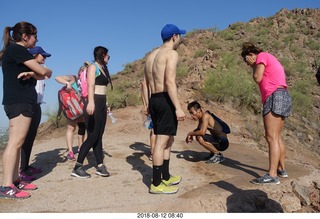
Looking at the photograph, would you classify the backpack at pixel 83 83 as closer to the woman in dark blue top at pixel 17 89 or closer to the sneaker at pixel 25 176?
the woman in dark blue top at pixel 17 89

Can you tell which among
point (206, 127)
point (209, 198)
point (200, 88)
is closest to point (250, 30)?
point (200, 88)

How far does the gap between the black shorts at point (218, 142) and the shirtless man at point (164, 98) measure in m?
1.97

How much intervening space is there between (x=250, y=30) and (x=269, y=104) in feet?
92.6

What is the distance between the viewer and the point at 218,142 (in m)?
6.08

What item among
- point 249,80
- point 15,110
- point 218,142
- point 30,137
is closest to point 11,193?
point 15,110

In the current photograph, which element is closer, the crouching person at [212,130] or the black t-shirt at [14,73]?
the black t-shirt at [14,73]

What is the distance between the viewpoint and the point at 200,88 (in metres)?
13.6

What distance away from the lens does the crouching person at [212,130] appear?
232 inches

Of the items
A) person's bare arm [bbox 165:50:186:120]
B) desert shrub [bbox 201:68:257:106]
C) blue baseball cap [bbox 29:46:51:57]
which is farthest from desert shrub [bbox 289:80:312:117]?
blue baseball cap [bbox 29:46:51:57]

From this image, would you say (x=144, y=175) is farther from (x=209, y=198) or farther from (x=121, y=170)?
(x=209, y=198)

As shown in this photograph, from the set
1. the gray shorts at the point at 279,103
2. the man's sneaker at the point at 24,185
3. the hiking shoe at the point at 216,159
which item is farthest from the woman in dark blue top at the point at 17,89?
the hiking shoe at the point at 216,159

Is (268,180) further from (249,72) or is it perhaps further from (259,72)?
(249,72)

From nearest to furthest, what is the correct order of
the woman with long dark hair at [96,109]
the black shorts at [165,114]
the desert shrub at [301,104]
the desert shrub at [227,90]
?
1. the black shorts at [165,114]
2. the woman with long dark hair at [96,109]
3. the desert shrub at [227,90]
4. the desert shrub at [301,104]

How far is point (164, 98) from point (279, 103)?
4.90ft
